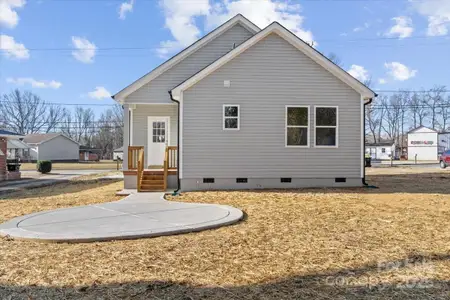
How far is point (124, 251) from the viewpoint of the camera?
16.0 feet

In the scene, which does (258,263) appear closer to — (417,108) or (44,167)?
(44,167)

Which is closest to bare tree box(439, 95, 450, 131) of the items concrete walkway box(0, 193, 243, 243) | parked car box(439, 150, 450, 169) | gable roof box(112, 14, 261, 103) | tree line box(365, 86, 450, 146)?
tree line box(365, 86, 450, 146)

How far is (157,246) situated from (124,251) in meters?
0.47

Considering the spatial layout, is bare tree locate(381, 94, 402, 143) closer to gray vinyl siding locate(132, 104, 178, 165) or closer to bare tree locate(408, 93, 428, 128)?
bare tree locate(408, 93, 428, 128)

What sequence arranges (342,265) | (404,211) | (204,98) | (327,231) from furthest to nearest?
(204,98), (404,211), (327,231), (342,265)

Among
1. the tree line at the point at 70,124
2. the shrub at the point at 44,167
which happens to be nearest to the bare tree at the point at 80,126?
the tree line at the point at 70,124

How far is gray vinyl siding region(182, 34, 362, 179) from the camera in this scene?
38.8 feet

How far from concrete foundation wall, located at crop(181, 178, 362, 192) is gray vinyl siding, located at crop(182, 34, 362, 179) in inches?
6.0

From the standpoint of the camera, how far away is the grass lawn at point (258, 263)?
11.7ft

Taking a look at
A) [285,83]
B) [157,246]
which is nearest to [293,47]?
[285,83]

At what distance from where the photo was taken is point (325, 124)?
1216 cm

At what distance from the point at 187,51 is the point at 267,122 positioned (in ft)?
15.6

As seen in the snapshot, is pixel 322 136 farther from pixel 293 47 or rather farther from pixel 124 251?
pixel 124 251

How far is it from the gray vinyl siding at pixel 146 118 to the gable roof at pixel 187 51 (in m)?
1.34
